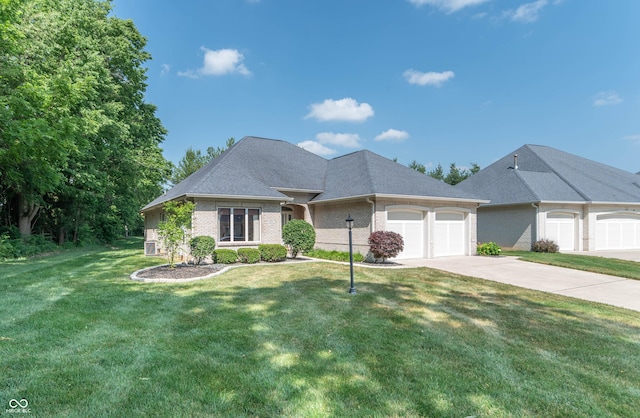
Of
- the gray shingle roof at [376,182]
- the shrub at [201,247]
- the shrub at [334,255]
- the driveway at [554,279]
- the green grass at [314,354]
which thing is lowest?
the driveway at [554,279]

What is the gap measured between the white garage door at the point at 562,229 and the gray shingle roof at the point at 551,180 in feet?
3.79

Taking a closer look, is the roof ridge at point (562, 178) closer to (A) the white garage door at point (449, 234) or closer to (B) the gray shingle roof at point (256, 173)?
(A) the white garage door at point (449, 234)

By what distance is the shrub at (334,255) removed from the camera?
14285 millimetres

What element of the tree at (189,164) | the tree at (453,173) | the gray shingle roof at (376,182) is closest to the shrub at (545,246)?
the gray shingle roof at (376,182)

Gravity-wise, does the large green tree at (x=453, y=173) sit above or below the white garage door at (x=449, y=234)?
above

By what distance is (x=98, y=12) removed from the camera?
21734 millimetres

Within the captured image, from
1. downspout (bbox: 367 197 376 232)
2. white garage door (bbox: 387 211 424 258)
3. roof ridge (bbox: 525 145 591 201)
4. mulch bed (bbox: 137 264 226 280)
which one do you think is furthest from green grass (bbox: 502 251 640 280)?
mulch bed (bbox: 137 264 226 280)

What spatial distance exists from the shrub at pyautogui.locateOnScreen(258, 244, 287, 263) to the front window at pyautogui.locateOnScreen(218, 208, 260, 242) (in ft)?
3.54

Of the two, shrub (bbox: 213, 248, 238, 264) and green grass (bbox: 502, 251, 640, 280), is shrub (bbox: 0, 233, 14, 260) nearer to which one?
shrub (bbox: 213, 248, 238, 264)

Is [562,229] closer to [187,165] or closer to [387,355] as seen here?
[387,355]

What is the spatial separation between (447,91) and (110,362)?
77.5ft

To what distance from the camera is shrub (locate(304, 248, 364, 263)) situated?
14285mm

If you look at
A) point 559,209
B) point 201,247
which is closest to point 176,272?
point 201,247

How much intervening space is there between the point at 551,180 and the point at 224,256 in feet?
70.1
